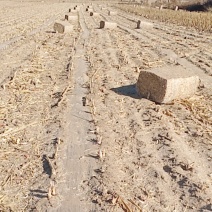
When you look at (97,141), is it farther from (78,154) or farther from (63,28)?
(63,28)

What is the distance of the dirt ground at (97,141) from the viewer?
11.7 ft

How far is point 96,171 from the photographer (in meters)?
4.00

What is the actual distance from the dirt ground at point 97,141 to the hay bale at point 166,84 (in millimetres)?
154

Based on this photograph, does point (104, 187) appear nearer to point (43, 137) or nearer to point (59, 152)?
point (59, 152)

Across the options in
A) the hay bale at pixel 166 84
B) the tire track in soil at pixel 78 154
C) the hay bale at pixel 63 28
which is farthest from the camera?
the hay bale at pixel 63 28

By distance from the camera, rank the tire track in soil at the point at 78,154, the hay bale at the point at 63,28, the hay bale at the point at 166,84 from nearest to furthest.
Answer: the tire track in soil at the point at 78,154, the hay bale at the point at 166,84, the hay bale at the point at 63,28

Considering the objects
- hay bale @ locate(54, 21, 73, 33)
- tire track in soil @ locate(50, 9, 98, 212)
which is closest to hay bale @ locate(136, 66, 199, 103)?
tire track in soil @ locate(50, 9, 98, 212)

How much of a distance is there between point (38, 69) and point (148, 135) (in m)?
4.17

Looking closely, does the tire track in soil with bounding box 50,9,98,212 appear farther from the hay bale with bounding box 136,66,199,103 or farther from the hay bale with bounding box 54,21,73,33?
the hay bale with bounding box 54,21,73,33

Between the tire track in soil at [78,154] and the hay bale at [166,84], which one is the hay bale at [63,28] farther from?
the hay bale at [166,84]

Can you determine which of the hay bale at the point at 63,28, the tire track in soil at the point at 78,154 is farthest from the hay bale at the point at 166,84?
the hay bale at the point at 63,28

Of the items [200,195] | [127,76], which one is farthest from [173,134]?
[127,76]

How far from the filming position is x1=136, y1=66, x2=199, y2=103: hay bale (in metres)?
5.89

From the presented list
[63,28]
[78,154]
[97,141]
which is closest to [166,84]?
[97,141]
